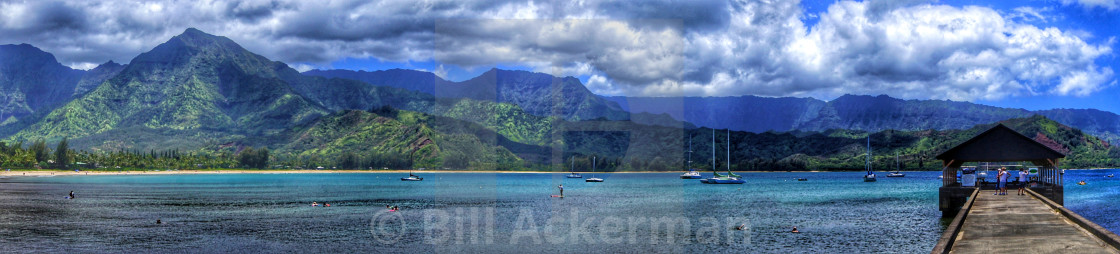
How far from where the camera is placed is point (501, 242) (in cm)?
3809

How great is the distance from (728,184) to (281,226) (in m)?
96.7

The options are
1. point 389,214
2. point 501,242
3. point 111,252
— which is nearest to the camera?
point 111,252

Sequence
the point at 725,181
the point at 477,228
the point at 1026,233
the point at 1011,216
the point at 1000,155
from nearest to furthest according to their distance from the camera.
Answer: the point at 1026,233, the point at 1011,216, the point at 1000,155, the point at 477,228, the point at 725,181

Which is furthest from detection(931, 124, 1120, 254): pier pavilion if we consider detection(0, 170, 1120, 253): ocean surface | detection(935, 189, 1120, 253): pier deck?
detection(0, 170, 1120, 253): ocean surface

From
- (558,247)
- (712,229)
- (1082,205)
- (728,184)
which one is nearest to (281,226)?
(558,247)

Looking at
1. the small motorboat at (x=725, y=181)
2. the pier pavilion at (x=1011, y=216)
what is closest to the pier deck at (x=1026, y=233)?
the pier pavilion at (x=1011, y=216)

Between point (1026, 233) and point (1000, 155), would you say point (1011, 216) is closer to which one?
point (1026, 233)

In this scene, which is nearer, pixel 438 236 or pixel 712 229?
pixel 438 236

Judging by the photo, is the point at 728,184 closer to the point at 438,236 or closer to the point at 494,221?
the point at 494,221

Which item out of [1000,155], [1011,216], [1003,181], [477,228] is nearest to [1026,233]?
[1011,216]

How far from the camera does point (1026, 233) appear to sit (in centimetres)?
2312

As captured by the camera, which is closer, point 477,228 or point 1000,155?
point 1000,155

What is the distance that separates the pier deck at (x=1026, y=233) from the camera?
19.8 metres

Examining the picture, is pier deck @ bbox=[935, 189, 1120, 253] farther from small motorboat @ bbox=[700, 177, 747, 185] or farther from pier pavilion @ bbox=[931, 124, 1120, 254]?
small motorboat @ bbox=[700, 177, 747, 185]
